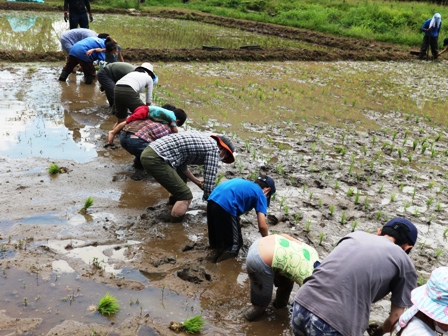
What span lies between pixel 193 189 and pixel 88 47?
189 inches

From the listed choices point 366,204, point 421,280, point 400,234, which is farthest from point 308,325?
point 366,204

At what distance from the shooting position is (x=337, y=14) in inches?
938

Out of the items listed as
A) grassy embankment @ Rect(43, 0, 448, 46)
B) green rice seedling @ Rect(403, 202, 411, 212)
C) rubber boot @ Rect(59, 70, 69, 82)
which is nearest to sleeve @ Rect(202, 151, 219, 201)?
green rice seedling @ Rect(403, 202, 411, 212)

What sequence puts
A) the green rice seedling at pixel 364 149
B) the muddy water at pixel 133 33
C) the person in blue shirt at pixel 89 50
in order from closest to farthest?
the green rice seedling at pixel 364 149 < the person in blue shirt at pixel 89 50 < the muddy water at pixel 133 33

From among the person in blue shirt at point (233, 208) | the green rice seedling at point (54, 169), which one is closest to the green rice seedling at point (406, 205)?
the person in blue shirt at point (233, 208)

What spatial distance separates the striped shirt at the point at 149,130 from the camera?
571cm

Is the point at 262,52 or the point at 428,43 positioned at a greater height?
the point at 428,43

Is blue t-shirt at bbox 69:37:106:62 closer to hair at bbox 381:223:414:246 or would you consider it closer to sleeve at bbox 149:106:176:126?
sleeve at bbox 149:106:176:126

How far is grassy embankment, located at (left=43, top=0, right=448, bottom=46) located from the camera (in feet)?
69.6

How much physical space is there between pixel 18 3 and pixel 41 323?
2282 centimetres

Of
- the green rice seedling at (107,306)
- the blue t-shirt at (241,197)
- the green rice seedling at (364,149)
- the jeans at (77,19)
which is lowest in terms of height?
the green rice seedling at (107,306)

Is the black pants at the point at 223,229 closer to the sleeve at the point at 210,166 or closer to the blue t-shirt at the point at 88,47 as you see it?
the sleeve at the point at 210,166

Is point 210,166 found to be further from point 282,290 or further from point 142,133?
point 282,290

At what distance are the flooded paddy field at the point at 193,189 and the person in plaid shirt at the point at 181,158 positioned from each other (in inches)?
14.1
